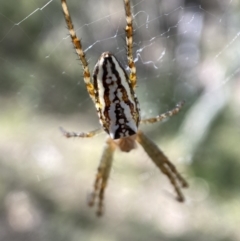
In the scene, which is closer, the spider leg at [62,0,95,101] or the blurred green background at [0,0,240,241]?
the spider leg at [62,0,95,101]

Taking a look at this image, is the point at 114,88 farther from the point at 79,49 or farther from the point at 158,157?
the point at 158,157

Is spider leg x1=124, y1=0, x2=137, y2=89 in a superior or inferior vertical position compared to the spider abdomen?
superior

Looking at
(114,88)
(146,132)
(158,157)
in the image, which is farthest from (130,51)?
(146,132)

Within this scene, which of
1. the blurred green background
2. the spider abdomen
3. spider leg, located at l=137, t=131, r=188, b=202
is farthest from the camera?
the blurred green background

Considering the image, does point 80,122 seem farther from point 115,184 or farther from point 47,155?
point 115,184

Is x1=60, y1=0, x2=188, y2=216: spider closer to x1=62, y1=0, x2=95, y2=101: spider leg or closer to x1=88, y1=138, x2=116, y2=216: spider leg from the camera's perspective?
x1=62, y1=0, x2=95, y2=101: spider leg

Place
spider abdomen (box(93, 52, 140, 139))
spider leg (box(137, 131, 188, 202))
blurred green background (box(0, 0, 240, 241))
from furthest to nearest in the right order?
blurred green background (box(0, 0, 240, 241)) < spider leg (box(137, 131, 188, 202)) < spider abdomen (box(93, 52, 140, 139))

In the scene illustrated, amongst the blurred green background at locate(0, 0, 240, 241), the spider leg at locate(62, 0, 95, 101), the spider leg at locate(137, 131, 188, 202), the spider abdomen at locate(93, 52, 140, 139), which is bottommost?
the spider abdomen at locate(93, 52, 140, 139)

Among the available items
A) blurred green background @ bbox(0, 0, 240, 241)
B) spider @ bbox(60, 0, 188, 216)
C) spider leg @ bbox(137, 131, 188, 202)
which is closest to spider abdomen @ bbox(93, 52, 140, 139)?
spider @ bbox(60, 0, 188, 216)

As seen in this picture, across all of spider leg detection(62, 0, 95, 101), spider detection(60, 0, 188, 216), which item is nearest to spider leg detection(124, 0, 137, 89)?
spider detection(60, 0, 188, 216)
